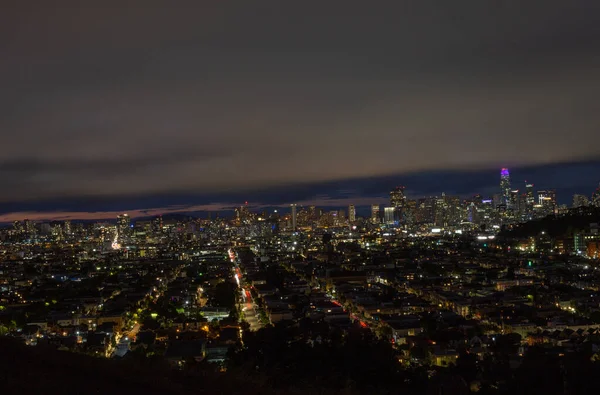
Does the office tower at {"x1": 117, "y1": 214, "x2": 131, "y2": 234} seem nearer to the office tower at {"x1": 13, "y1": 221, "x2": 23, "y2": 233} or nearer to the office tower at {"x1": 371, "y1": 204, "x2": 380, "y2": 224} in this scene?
the office tower at {"x1": 13, "y1": 221, "x2": 23, "y2": 233}

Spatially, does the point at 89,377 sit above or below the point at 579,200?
above

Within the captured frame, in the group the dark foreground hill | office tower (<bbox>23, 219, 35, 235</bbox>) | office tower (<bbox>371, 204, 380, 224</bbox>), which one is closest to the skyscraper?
office tower (<bbox>371, 204, 380, 224</bbox>)

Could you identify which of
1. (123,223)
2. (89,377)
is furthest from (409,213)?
(89,377)

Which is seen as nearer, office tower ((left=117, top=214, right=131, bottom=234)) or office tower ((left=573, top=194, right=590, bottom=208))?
office tower ((left=573, top=194, right=590, bottom=208))

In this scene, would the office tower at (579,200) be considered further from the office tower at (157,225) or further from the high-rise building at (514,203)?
the office tower at (157,225)

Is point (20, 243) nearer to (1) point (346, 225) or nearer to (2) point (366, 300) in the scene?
(1) point (346, 225)

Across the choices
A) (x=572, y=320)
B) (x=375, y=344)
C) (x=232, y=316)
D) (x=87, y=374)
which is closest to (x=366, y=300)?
(x=232, y=316)

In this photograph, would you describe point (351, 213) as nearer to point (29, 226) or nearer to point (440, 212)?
point (440, 212)

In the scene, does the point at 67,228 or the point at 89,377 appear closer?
the point at 89,377

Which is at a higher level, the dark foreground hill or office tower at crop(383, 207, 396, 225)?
the dark foreground hill
